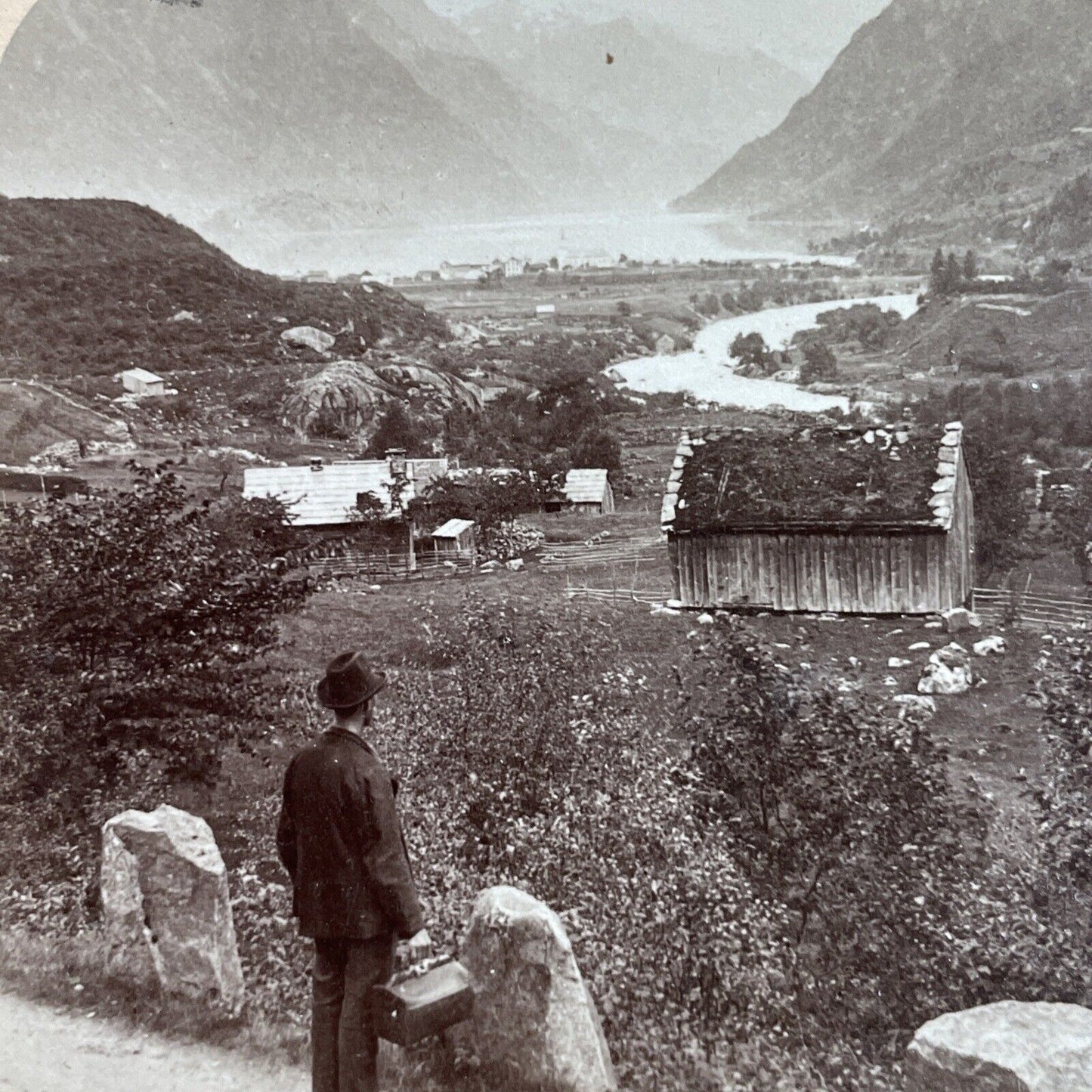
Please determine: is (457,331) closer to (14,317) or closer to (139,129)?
(139,129)

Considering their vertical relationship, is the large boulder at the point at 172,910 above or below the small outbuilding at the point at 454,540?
below

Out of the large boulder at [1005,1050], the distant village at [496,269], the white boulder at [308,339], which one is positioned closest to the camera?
the large boulder at [1005,1050]

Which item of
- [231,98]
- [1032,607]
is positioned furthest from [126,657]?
[1032,607]

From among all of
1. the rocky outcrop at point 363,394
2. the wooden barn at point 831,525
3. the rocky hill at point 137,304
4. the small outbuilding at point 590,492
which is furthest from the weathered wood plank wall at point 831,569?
the rocky hill at point 137,304

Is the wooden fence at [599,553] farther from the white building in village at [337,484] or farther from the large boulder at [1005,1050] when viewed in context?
the large boulder at [1005,1050]

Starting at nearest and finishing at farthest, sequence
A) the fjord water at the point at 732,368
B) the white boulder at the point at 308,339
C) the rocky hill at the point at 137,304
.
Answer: the fjord water at the point at 732,368 → the rocky hill at the point at 137,304 → the white boulder at the point at 308,339

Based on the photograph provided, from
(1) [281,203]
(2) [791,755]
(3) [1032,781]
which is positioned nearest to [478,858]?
(2) [791,755]

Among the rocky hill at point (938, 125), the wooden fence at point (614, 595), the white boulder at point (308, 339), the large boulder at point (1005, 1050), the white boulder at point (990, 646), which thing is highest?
the rocky hill at point (938, 125)

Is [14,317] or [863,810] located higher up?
[14,317]
